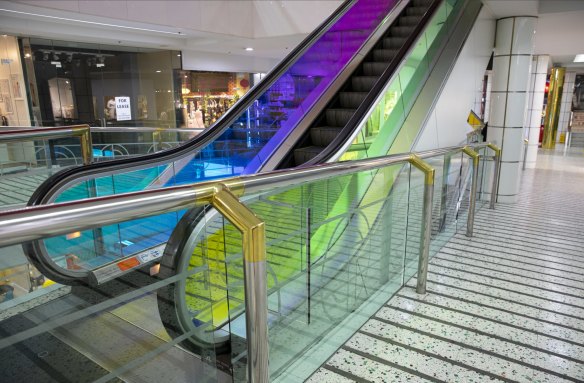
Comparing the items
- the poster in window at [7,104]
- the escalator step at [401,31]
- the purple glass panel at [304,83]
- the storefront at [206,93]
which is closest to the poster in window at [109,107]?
the storefront at [206,93]

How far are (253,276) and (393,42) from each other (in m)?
6.04

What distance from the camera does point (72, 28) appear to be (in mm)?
9539

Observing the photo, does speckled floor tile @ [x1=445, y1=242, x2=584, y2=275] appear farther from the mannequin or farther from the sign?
the mannequin

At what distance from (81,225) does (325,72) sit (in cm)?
554

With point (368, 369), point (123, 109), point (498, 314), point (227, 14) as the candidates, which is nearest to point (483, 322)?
point (498, 314)

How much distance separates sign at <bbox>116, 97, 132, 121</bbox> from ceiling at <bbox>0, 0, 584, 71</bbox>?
5.17 ft

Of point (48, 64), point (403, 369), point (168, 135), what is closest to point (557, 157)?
point (168, 135)

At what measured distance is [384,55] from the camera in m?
6.28

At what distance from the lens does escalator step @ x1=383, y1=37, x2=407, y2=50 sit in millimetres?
6441

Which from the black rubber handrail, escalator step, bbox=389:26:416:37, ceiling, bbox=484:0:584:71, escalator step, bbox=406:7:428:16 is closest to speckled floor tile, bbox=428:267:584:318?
the black rubber handrail

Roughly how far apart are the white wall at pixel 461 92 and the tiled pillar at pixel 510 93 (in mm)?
248

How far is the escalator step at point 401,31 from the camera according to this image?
262 inches

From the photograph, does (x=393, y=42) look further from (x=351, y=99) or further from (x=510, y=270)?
(x=510, y=270)

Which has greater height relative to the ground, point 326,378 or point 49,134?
point 49,134
